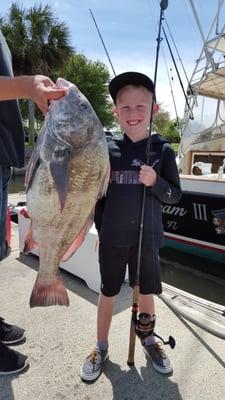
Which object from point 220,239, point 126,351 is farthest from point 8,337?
point 220,239

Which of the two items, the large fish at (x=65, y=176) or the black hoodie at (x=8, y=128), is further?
the black hoodie at (x=8, y=128)

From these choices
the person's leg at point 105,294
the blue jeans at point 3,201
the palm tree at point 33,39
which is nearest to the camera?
the blue jeans at point 3,201

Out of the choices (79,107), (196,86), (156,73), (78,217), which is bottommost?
(78,217)

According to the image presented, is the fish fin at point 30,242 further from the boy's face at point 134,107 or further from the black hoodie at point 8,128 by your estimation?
the boy's face at point 134,107

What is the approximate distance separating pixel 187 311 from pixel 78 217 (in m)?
1.60

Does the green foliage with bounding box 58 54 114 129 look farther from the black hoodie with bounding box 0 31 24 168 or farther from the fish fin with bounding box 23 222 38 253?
the fish fin with bounding box 23 222 38 253

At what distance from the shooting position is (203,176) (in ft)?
20.3

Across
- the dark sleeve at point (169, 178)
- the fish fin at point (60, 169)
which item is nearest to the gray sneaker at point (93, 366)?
the dark sleeve at point (169, 178)

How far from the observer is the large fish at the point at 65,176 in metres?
1.62

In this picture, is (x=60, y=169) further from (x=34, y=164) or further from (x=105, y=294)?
(x=105, y=294)

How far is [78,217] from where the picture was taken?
1.74 meters

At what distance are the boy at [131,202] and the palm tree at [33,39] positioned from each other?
18827 mm

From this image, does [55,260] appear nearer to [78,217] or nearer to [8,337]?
[78,217]

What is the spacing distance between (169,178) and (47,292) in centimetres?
99
